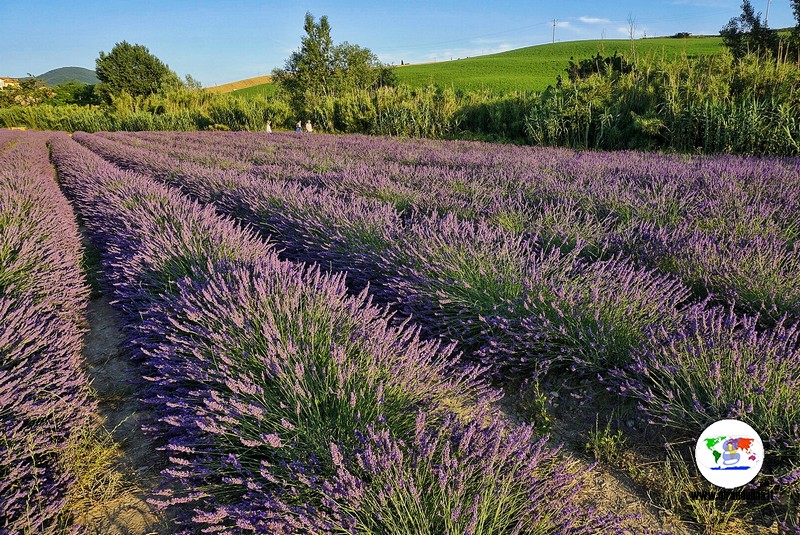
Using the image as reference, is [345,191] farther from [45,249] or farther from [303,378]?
[303,378]

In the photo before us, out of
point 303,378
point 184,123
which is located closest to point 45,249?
point 303,378

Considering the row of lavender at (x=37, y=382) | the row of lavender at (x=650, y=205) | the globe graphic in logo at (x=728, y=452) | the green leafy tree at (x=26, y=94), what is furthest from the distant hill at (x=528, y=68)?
the globe graphic in logo at (x=728, y=452)

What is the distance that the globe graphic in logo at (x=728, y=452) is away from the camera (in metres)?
1.44

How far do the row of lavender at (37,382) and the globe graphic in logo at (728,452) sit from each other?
83.9 inches

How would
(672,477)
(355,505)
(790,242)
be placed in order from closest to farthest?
(355,505) < (672,477) < (790,242)

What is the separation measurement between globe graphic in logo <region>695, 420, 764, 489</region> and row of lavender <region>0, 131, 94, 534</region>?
6.99ft

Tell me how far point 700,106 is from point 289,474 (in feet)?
31.8

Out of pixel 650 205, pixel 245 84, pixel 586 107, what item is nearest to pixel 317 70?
pixel 586 107

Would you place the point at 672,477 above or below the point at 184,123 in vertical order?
below

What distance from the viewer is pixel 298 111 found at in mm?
22812

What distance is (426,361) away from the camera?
187cm

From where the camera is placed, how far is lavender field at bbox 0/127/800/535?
1302 millimetres

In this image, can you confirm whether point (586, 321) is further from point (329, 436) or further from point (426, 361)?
point (329, 436)

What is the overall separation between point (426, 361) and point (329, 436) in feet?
1.87
